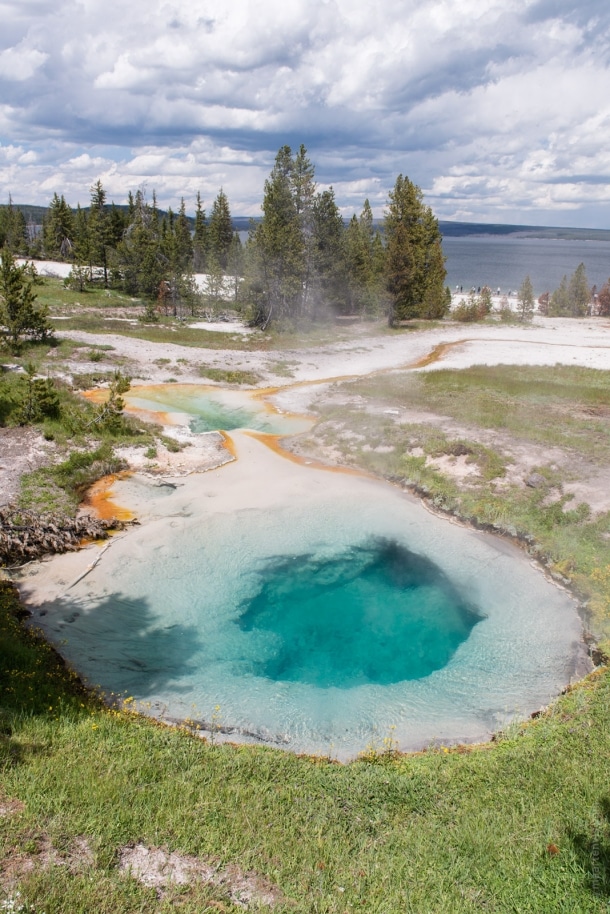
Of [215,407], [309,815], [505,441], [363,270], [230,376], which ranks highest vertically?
[363,270]

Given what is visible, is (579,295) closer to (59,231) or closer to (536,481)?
(536,481)

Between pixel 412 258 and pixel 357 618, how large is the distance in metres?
43.7

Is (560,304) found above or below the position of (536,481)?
above

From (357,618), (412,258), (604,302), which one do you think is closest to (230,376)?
(357,618)

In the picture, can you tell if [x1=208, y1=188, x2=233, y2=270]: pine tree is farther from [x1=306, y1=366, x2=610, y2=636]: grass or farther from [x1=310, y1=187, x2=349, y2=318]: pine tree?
[x1=306, y1=366, x2=610, y2=636]: grass

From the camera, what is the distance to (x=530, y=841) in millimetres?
7023

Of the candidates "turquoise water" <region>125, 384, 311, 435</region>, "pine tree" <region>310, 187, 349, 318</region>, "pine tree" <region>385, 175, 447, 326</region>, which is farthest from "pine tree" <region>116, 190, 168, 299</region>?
"turquoise water" <region>125, 384, 311, 435</region>

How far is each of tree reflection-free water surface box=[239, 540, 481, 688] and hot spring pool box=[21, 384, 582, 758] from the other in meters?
0.04

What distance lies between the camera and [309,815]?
736 cm

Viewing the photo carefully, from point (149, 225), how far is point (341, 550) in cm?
6861

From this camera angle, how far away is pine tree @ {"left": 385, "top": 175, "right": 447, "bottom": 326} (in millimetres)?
51031

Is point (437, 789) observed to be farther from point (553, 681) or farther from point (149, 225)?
point (149, 225)

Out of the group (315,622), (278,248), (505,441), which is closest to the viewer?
(315,622)

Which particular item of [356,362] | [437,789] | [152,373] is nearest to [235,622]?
[437,789]
